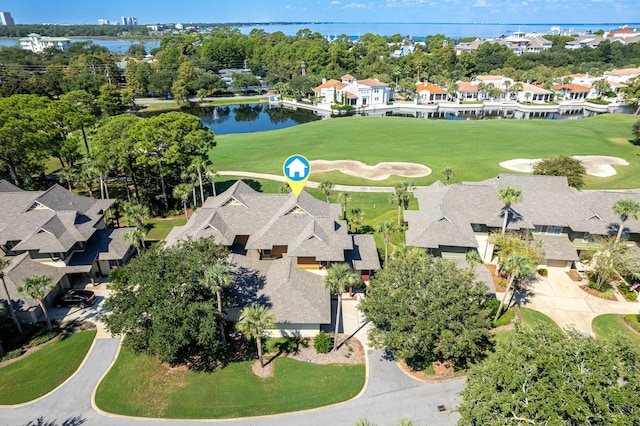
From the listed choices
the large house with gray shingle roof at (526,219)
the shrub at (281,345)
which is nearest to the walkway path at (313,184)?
the large house with gray shingle roof at (526,219)

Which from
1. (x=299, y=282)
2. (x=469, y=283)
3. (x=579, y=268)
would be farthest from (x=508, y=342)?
(x=579, y=268)

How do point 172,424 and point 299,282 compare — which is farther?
point 299,282

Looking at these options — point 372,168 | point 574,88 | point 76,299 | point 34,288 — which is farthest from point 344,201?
point 574,88

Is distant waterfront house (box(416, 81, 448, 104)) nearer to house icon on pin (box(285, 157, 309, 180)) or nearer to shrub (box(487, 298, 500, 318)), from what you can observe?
house icon on pin (box(285, 157, 309, 180))

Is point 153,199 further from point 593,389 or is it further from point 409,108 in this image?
point 409,108

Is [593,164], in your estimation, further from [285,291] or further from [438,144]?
[285,291]

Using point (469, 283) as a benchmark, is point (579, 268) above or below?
below

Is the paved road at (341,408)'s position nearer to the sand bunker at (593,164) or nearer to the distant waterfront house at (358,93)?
the sand bunker at (593,164)
